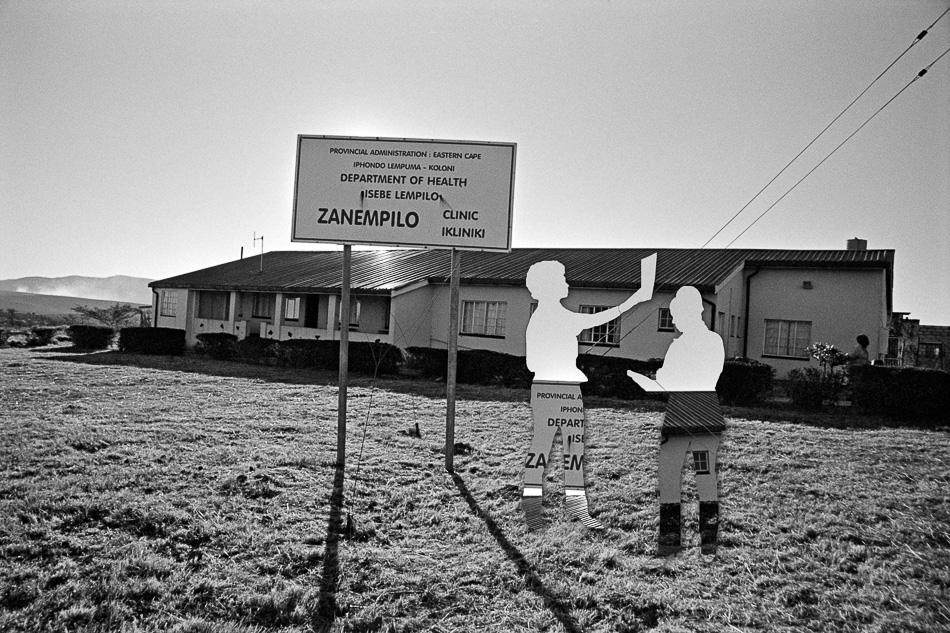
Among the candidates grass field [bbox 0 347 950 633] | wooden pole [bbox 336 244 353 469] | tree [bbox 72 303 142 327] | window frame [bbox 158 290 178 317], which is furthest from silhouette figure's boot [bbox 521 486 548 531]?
tree [bbox 72 303 142 327]

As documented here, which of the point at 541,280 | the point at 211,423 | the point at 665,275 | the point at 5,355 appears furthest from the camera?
the point at 5,355

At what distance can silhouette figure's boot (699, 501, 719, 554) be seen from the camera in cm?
463

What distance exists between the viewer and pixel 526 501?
5.46 meters

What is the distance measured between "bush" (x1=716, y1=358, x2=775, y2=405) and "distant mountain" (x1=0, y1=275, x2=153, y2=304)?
156421mm

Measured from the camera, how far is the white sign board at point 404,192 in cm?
673

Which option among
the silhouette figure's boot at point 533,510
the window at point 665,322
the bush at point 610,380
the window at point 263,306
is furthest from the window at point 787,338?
the window at point 263,306

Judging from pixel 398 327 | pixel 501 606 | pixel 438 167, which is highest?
pixel 438 167

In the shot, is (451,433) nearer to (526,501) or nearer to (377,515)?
(377,515)

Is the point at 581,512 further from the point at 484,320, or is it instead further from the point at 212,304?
the point at 212,304

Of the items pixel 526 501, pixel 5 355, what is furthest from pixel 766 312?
pixel 5 355

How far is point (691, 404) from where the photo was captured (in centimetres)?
455

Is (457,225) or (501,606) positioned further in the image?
(457,225)

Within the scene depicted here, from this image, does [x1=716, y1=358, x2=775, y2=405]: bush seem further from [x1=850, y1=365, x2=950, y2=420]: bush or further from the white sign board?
the white sign board

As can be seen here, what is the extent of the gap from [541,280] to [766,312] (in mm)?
15615
